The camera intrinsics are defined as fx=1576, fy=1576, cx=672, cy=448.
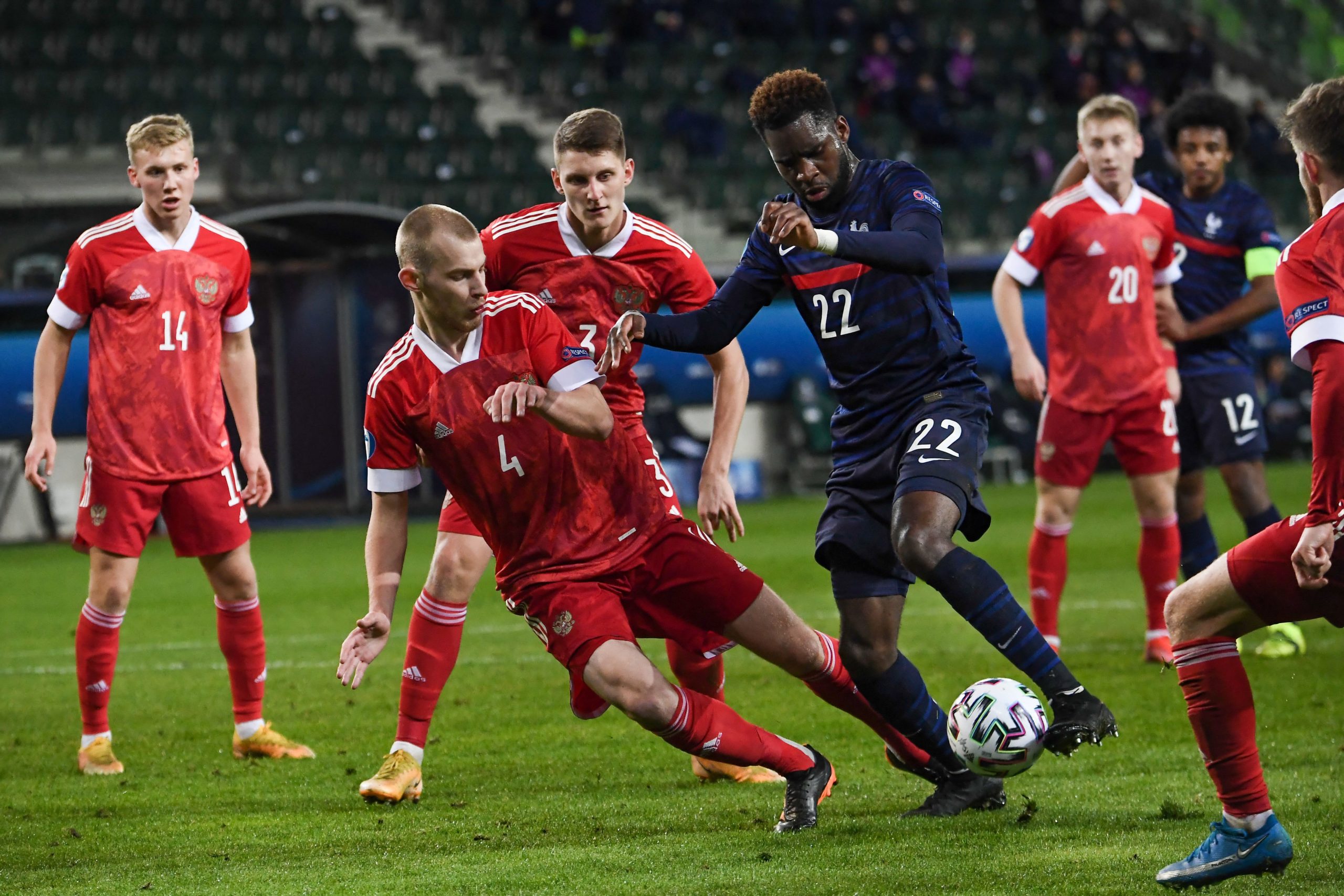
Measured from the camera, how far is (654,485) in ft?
15.3

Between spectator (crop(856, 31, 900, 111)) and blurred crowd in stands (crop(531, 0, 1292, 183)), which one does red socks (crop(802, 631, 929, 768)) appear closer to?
blurred crowd in stands (crop(531, 0, 1292, 183))

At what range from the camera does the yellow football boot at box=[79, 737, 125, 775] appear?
5.70 metres

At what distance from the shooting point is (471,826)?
183 inches

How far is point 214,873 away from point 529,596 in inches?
43.5

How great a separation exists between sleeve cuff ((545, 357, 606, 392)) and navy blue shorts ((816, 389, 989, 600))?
0.82m

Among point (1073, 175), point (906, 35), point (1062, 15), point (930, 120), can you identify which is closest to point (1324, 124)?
point (1073, 175)

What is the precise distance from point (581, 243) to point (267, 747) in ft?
7.53

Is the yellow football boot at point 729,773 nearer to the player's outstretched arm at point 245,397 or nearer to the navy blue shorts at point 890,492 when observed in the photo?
the navy blue shorts at point 890,492

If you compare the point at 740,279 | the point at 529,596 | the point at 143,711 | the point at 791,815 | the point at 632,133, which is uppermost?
the point at 632,133

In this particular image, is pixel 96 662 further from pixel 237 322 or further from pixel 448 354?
pixel 448 354

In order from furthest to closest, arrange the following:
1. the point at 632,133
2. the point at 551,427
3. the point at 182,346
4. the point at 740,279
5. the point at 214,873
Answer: the point at 632,133, the point at 182,346, the point at 740,279, the point at 551,427, the point at 214,873

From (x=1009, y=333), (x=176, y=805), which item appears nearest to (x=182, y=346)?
(x=176, y=805)

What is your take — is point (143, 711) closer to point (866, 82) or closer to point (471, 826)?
point (471, 826)

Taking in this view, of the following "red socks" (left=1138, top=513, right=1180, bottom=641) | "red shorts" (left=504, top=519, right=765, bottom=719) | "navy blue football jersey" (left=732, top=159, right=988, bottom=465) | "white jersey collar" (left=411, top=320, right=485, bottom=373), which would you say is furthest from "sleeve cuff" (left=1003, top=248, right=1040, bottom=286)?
"white jersey collar" (left=411, top=320, right=485, bottom=373)
